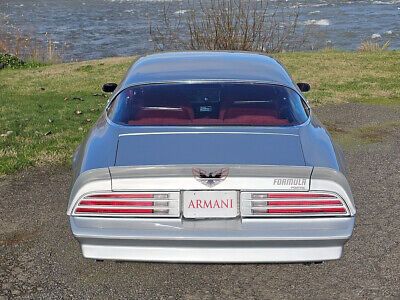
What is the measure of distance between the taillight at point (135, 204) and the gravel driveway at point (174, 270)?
67 cm

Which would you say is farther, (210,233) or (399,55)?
(399,55)

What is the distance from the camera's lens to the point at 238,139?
3436mm

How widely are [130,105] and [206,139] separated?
911mm

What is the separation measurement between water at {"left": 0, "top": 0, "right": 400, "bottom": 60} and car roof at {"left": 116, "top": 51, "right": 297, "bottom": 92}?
12.8 metres

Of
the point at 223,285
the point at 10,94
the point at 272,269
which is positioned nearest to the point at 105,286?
the point at 223,285

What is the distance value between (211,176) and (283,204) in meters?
0.43

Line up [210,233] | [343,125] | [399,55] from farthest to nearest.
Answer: [399,55], [343,125], [210,233]

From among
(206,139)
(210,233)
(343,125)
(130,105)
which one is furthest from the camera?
(343,125)

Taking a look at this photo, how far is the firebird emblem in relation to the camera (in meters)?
3.01

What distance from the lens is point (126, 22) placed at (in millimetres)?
30047

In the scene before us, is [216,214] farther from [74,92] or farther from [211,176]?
[74,92]

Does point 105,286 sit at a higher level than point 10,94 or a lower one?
higher

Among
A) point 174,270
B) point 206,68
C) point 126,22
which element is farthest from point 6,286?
point 126,22

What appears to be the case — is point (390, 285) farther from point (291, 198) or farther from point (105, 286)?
point (105, 286)
